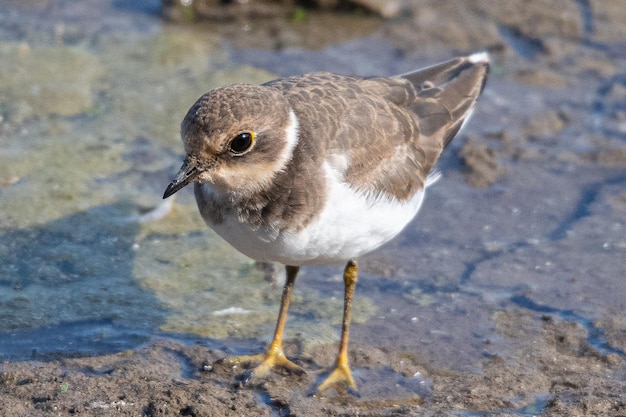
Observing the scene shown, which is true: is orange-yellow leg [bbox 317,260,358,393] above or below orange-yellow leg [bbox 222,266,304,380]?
above

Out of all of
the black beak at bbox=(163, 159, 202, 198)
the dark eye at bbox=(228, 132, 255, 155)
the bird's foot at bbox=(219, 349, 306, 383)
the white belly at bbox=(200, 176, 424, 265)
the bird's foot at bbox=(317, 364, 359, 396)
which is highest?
the dark eye at bbox=(228, 132, 255, 155)

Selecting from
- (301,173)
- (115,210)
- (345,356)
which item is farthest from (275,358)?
(115,210)

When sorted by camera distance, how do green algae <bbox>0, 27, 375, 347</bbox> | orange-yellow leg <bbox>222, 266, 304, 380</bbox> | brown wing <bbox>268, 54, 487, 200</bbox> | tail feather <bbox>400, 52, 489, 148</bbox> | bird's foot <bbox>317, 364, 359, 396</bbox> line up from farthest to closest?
tail feather <bbox>400, 52, 489, 148</bbox>, green algae <bbox>0, 27, 375, 347</bbox>, orange-yellow leg <bbox>222, 266, 304, 380</bbox>, bird's foot <bbox>317, 364, 359, 396</bbox>, brown wing <bbox>268, 54, 487, 200</bbox>

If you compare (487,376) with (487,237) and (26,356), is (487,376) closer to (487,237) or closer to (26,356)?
(487,237)

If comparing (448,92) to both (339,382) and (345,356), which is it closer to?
(345,356)

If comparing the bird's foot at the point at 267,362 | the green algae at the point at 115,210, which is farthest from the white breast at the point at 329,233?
the green algae at the point at 115,210

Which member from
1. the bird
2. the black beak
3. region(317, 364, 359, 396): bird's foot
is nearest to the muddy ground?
region(317, 364, 359, 396): bird's foot

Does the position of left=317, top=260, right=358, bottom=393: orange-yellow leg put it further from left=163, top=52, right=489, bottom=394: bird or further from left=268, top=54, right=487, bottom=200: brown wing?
left=268, top=54, right=487, bottom=200: brown wing
